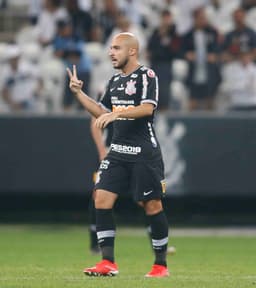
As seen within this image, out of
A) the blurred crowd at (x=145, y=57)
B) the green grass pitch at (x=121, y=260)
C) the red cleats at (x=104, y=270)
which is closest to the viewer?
the green grass pitch at (x=121, y=260)

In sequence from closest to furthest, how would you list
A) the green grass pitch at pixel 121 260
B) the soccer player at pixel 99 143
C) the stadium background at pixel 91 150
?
1. the green grass pitch at pixel 121 260
2. the soccer player at pixel 99 143
3. the stadium background at pixel 91 150

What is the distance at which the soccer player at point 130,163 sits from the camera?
8.84 metres

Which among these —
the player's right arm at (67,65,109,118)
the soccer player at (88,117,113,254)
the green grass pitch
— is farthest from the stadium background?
the player's right arm at (67,65,109,118)

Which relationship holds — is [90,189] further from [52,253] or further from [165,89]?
[52,253]

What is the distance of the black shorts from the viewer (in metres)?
8.84

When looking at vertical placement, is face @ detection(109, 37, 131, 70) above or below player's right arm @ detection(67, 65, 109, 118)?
above

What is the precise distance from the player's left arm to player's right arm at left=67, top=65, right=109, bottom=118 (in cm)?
36

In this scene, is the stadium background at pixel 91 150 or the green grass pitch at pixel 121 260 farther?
the stadium background at pixel 91 150

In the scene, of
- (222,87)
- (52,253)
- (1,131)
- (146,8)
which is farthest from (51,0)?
(52,253)

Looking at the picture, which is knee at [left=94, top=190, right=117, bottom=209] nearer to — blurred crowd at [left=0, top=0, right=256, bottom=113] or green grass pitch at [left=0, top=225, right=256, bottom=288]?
green grass pitch at [left=0, top=225, right=256, bottom=288]

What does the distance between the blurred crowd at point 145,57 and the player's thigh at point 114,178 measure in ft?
21.2

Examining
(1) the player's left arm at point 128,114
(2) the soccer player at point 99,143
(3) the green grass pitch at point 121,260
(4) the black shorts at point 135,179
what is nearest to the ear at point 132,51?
(1) the player's left arm at point 128,114

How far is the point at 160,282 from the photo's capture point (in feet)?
27.4

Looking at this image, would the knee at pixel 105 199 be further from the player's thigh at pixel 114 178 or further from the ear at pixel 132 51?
the ear at pixel 132 51
